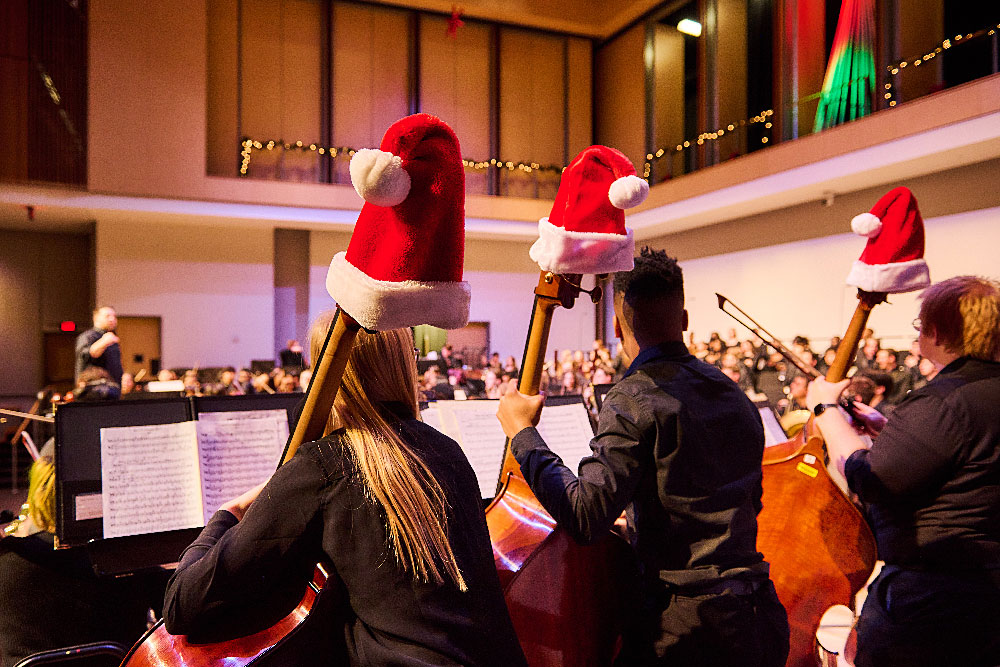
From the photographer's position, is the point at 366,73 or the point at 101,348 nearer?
the point at 101,348

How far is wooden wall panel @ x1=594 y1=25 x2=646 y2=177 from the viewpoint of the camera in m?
14.8

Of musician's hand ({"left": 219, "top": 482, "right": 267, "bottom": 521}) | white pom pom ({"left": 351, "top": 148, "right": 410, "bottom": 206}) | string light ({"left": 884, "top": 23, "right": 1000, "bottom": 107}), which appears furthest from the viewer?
string light ({"left": 884, "top": 23, "right": 1000, "bottom": 107})

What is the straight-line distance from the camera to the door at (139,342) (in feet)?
42.8

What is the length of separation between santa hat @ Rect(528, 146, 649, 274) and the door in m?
13.3

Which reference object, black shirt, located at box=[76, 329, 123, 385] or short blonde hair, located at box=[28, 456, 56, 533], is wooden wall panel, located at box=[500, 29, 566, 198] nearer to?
black shirt, located at box=[76, 329, 123, 385]

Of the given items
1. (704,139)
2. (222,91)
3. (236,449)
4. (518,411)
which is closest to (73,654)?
(236,449)

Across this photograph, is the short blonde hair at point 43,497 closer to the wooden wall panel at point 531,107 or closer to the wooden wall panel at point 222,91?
the wooden wall panel at point 222,91

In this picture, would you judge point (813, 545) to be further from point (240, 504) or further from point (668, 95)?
point (668, 95)

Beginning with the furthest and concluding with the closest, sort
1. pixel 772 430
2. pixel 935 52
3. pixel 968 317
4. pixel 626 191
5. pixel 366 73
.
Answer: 1. pixel 366 73
2. pixel 935 52
3. pixel 772 430
4. pixel 968 317
5. pixel 626 191

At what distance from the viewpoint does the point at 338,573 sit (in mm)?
1154

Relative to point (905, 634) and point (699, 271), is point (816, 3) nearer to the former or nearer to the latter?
point (699, 271)

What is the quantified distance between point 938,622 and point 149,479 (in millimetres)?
1962

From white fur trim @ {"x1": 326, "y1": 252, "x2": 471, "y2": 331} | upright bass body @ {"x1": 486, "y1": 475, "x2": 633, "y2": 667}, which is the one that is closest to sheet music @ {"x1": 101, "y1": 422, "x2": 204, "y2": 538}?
upright bass body @ {"x1": 486, "y1": 475, "x2": 633, "y2": 667}

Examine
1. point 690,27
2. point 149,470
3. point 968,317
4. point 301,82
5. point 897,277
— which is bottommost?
point 149,470
